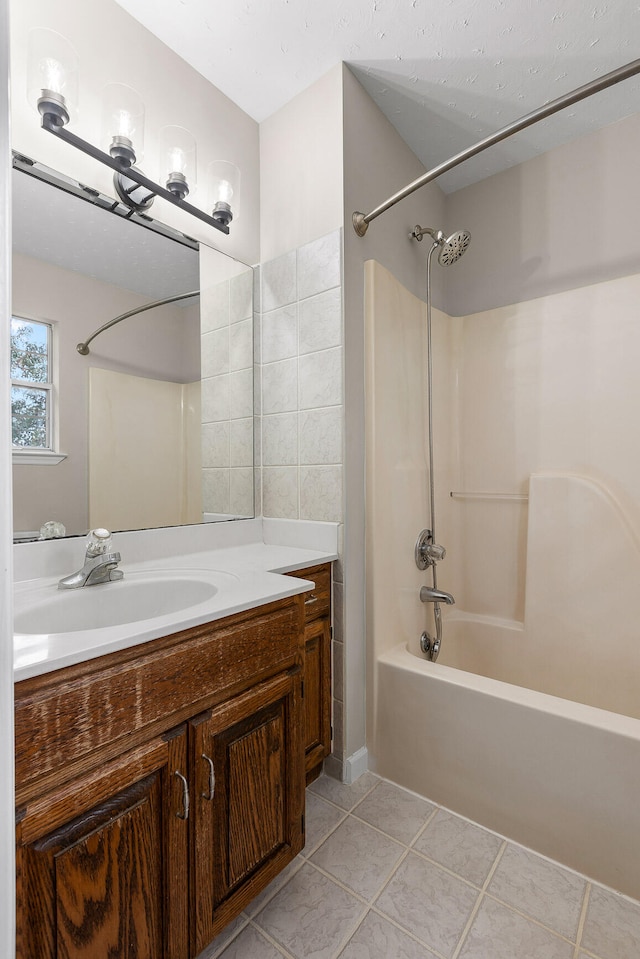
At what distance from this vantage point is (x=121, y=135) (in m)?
1.25

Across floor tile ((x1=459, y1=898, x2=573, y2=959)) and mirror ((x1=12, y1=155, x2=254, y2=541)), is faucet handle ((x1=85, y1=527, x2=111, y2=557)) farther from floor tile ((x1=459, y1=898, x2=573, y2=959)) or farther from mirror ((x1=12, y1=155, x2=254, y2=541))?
floor tile ((x1=459, y1=898, x2=573, y2=959))

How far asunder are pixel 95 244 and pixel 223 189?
52 centimetres

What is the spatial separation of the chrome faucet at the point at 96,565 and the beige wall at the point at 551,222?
196 cm

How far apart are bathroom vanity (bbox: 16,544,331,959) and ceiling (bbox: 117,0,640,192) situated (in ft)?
5.70

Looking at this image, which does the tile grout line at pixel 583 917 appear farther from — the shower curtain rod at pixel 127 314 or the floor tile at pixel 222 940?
the shower curtain rod at pixel 127 314

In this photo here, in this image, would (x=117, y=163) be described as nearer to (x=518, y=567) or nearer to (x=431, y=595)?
(x=431, y=595)

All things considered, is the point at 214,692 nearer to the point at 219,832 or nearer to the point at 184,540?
the point at 219,832

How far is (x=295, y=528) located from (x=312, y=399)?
473 mm

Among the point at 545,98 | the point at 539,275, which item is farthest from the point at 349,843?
the point at 545,98

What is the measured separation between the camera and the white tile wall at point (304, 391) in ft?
5.09

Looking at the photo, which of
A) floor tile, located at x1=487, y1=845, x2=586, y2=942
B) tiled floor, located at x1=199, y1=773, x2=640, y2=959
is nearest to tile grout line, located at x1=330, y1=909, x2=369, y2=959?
tiled floor, located at x1=199, y1=773, x2=640, y2=959

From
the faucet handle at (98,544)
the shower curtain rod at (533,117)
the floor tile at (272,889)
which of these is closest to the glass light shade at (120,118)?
the shower curtain rod at (533,117)

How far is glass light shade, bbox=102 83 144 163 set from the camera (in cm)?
123

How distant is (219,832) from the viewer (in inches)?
36.1
